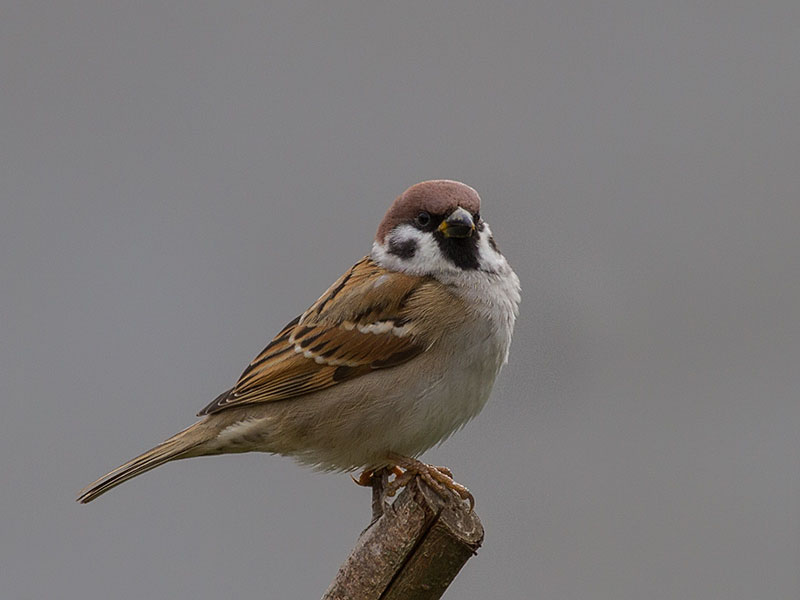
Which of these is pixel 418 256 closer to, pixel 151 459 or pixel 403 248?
pixel 403 248

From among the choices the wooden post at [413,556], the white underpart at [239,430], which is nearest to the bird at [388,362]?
the white underpart at [239,430]

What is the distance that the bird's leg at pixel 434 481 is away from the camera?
1.54m

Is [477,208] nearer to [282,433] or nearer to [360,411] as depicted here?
[360,411]

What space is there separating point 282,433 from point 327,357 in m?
0.17

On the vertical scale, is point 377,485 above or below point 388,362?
below

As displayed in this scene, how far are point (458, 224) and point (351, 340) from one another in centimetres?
31

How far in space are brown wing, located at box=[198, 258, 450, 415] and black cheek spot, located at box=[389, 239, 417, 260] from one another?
1.7 inches

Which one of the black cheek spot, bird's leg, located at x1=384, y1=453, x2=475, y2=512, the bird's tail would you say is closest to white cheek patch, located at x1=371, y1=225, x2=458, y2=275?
the black cheek spot

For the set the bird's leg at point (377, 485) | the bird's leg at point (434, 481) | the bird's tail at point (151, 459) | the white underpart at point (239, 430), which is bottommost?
the bird's tail at point (151, 459)

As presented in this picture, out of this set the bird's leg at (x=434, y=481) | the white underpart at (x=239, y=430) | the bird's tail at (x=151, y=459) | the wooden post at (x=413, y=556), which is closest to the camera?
the wooden post at (x=413, y=556)

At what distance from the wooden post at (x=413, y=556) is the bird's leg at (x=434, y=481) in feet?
0.17

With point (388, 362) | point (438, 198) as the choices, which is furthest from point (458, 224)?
point (388, 362)

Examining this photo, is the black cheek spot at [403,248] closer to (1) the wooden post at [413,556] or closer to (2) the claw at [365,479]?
(2) the claw at [365,479]

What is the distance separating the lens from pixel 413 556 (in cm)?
144
